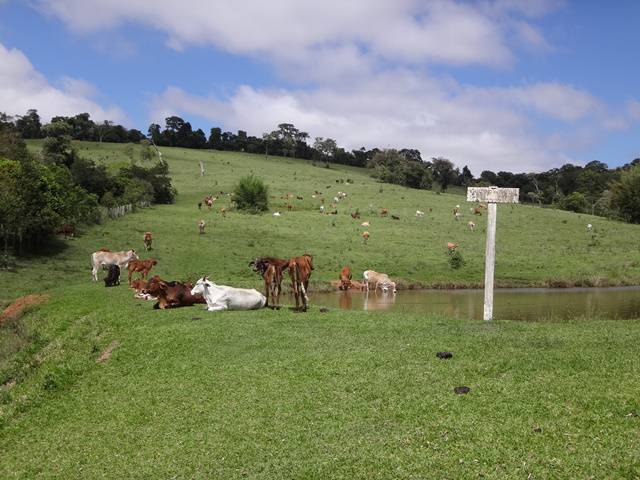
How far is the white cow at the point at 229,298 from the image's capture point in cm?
1867

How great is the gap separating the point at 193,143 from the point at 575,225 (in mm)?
110143

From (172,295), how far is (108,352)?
177 inches

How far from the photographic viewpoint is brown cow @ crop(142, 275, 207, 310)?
19.8m

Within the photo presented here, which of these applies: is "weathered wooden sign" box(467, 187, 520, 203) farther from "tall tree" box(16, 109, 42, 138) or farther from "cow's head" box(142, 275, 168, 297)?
"tall tree" box(16, 109, 42, 138)

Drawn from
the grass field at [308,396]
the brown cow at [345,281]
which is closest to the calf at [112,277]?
the grass field at [308,396]

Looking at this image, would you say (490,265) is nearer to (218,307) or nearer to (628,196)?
(218,307)

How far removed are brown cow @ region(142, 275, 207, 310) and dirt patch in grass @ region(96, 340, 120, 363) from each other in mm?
3502

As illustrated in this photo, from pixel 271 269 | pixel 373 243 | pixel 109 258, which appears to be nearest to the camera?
pixel 271 269

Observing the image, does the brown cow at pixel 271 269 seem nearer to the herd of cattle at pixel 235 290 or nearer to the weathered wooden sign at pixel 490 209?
the herd of cattle at pixel 235 290

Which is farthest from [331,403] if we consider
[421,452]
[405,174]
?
[405,174]

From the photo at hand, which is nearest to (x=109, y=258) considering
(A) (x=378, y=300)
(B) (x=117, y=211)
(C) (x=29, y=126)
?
(A) (x=378, y=300)

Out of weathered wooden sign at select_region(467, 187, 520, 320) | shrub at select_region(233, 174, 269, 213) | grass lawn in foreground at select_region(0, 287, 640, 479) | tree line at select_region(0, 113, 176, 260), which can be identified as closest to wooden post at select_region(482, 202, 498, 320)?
weathered wooden sign at select_region(467, 187, 520, 320)

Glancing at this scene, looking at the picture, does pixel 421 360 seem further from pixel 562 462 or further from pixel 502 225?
pixel 502 225

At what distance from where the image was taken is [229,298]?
1866 cm
